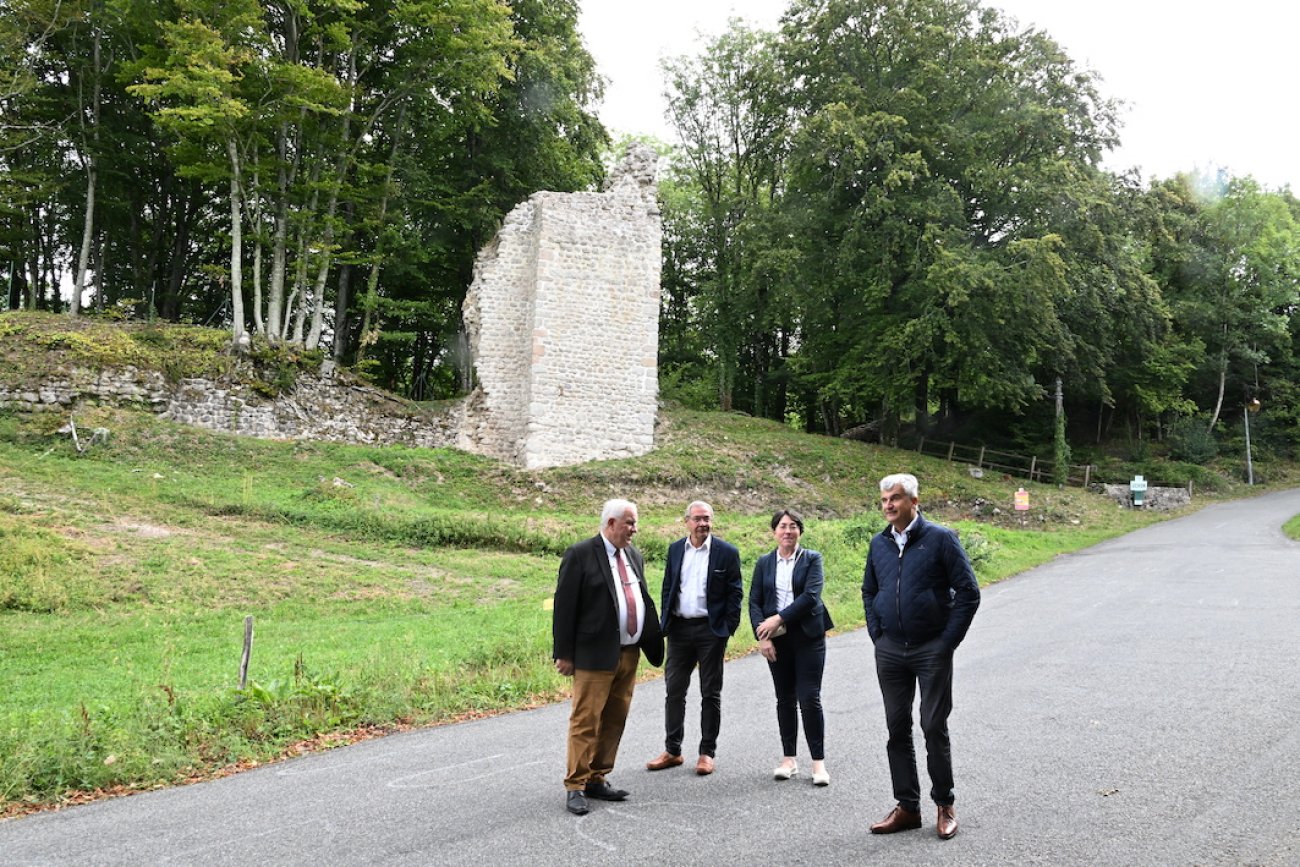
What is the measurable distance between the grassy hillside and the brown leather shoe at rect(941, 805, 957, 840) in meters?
4.26

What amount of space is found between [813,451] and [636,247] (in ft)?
25.3

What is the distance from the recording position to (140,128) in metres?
27.9

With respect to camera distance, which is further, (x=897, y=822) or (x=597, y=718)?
(x=597, y=718)

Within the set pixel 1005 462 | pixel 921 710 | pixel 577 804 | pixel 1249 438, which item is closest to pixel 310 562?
pixel 577 804

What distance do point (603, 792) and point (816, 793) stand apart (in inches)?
47.1

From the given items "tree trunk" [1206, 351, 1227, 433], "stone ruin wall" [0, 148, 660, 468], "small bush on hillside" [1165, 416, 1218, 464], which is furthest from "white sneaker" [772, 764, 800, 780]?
"tree trunk" [1206, 351, 1227, 433]

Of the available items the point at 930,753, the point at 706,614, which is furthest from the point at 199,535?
the point at 930,753

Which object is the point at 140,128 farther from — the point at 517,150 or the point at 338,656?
the point at 338,656

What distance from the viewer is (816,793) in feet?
16.3

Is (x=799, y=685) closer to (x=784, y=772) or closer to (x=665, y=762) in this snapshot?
(x=784, y=772)

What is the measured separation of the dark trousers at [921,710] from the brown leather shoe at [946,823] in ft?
0.11

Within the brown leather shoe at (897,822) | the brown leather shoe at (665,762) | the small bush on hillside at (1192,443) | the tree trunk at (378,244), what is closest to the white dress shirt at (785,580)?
the brown leather shoe at (665,762)

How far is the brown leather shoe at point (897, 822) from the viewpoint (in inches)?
170

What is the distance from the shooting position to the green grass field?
6.57m
